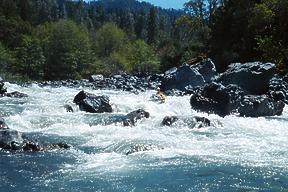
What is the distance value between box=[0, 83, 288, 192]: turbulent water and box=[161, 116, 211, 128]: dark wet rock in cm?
21

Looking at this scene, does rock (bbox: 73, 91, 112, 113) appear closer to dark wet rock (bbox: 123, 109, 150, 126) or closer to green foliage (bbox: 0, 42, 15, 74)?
dark wet rock (bbox: 123, 109, 150, 126)

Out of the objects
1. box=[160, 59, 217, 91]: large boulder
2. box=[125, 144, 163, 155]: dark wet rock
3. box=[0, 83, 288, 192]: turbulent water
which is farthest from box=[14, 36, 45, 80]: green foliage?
box=[125, 144, 163, 155]: dark wet rock

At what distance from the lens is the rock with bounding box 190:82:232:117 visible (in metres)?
22.8

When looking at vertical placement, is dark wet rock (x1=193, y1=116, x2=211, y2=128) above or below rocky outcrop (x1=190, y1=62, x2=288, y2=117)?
below

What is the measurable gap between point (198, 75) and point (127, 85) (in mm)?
7227

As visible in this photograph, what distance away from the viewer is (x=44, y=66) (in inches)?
2116

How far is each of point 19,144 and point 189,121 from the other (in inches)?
267

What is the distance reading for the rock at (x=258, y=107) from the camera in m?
22.9

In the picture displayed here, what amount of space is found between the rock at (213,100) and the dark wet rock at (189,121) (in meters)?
3.27

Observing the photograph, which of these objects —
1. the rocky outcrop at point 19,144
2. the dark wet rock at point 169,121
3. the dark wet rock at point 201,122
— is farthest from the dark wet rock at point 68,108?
the rocky outcrop at point 19,144

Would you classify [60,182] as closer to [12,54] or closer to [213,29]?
[213,29]

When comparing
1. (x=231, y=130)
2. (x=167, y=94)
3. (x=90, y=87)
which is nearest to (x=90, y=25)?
(x=90, y=87)

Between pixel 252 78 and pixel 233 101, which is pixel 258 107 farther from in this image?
pixel 252 78

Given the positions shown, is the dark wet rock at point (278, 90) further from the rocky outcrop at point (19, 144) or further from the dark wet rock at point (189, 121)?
the rocky outcrop at point (19, 144)
